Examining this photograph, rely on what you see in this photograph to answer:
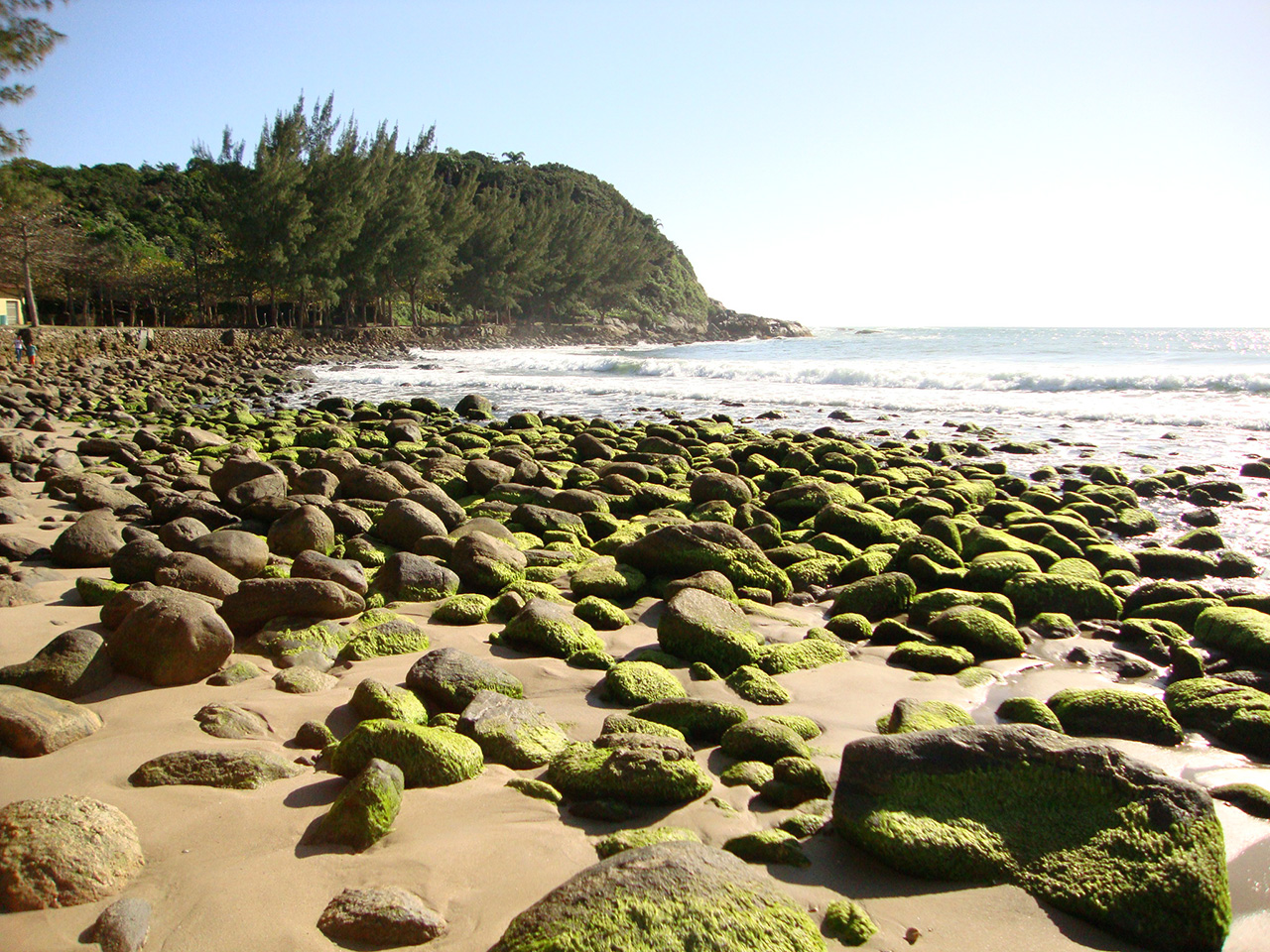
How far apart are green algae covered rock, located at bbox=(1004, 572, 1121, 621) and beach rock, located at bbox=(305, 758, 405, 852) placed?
422 centimetres

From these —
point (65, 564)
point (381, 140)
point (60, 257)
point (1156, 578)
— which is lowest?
point (1156, 578)

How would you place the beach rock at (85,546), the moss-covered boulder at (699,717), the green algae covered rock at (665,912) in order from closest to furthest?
the green algae covered rock at (665,912)
the moss-covered boulder at (699,717)
the beach rock at (85,546)

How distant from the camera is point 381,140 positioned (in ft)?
151

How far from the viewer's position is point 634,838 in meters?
2.41

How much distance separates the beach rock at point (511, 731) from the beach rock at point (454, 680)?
0.10 m

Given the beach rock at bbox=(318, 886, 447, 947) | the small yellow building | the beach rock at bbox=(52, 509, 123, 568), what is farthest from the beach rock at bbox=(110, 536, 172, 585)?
the small yellow building

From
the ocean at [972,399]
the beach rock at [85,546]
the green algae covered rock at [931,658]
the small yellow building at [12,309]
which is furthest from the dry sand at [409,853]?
the small yellow building at [12,309]

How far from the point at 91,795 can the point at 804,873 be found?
2.20 metres

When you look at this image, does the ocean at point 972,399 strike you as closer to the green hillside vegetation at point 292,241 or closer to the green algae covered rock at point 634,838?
the green algae covered rock at point 634,838

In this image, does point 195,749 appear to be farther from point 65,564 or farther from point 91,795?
point 65,564

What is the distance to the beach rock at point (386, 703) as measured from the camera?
3.11m

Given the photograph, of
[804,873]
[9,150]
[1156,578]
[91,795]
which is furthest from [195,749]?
[9,150]

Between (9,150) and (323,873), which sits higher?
(9,150)

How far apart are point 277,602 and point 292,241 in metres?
36.2
